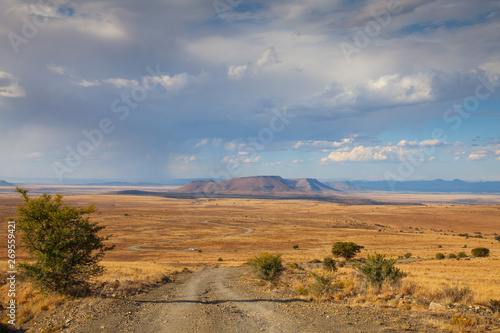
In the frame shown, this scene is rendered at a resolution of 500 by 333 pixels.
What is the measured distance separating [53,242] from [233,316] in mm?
9302

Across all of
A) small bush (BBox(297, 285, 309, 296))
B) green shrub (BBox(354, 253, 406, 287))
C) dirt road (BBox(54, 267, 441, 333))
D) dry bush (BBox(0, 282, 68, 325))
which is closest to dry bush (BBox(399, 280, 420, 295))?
green shrub (BBox(354, 253, 406, 287))

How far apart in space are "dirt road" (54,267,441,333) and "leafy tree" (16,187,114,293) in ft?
8.92

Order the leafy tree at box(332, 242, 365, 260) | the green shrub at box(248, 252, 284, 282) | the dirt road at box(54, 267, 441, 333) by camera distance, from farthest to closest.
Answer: the leafy tree at box(332, 242, 365, 260), the green shrub at box(248, 252, 284, 282), the dirt road at box(54, 267, 441, 333)

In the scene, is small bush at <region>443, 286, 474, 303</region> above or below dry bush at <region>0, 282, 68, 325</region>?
above

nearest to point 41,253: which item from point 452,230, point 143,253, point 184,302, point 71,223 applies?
point 71,223

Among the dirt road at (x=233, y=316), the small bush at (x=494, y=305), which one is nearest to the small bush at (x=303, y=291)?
the dirt road at (x=233, y=316)

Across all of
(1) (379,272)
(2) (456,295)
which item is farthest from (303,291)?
(2) (456,295)

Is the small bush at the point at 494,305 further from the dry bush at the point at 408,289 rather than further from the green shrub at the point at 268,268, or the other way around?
the green shrub at the point at 268,268

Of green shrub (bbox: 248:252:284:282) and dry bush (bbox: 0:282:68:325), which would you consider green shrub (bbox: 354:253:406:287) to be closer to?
green shrub (bbox: 248:252:284:282)

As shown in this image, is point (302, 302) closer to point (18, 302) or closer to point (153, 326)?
point (153, 326)

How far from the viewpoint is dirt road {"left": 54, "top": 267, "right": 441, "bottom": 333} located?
32.8 ft

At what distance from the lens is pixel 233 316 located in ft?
37.9

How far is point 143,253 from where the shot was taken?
56.7m

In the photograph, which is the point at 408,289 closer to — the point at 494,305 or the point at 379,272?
the point at 379,272
